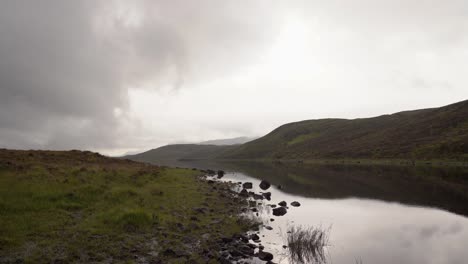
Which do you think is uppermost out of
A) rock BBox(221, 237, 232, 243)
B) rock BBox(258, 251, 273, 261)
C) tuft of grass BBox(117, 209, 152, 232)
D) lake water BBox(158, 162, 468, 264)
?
tuft of grass BBox(117, 209, 152, 232)

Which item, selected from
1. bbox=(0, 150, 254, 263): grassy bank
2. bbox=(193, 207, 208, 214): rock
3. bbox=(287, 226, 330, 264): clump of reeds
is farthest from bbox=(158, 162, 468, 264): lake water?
bbox=(193, 207, 208, 214): rock

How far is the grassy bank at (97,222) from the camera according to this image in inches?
581

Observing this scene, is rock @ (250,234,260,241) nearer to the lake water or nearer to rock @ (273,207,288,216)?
the lake water

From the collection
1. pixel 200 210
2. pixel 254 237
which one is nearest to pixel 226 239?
pixel 254 237

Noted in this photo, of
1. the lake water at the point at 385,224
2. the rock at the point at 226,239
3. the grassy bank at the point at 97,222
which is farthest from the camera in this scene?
the rock at the point at 226,239

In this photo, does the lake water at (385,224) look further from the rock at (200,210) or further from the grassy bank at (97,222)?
the rock at (200,210)

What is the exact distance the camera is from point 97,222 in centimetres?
1923

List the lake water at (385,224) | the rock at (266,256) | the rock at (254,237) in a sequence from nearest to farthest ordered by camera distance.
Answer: the rock at (266,256) → the lake water at (385,224) → the rock at (254,237)

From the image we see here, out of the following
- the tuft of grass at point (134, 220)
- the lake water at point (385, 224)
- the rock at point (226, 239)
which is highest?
the tuft of grass at point (134, 220)

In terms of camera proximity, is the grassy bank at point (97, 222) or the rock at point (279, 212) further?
the rock at point (279, 212)

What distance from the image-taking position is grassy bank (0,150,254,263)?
581 inches

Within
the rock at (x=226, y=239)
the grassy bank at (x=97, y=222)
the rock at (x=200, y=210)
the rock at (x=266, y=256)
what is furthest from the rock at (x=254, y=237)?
the rock at (x=200, y=210)

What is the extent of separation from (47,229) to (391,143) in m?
181

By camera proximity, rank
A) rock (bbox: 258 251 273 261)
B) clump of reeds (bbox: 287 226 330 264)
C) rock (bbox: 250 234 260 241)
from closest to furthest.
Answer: rock (bbox: 258 251 273 261) < clump of reeds (bbox: 287 226 330 264) < rock (bbox: 250 234 260 241)
